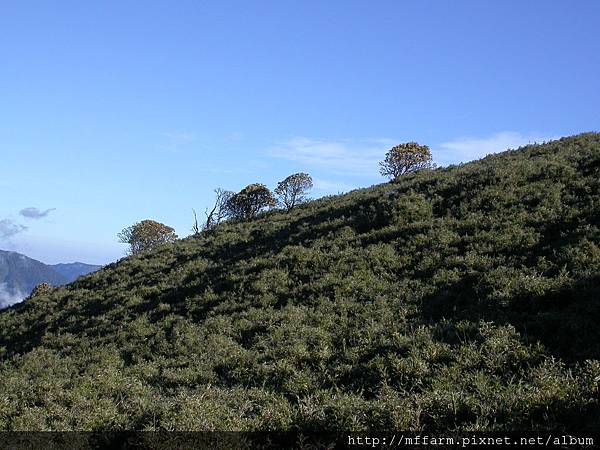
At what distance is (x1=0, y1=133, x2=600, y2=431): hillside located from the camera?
860 centimetres

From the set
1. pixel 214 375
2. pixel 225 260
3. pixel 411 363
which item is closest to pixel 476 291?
pixel 411 363

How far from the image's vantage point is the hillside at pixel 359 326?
28.2ft

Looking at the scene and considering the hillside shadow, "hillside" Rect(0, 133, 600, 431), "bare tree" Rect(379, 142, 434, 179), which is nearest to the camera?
"hillside" Rect(0, 133, 600, 431)

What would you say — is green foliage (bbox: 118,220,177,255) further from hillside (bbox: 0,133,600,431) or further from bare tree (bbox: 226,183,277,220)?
hillside (bbox: 0,133,600,431)

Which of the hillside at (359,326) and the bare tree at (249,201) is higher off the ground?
the bare tree at (249,201)

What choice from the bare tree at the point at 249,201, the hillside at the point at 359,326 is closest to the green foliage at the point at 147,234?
the bare tree at the point at 249,201

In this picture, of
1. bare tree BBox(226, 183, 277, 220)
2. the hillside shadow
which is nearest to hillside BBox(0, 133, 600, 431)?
the hillside shadow

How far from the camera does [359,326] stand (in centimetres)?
1420

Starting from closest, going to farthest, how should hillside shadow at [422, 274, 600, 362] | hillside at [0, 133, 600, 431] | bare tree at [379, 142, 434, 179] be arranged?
hillside at [0, 133, 600, 431]
hillside shadow at [422, 274, 600, 362]
bare tree at [379, 142, 434, 179]

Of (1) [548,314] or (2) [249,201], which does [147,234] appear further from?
(1) [548,314]

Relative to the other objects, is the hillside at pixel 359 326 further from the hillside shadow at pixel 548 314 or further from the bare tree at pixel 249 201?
the bare tree at pixel 249 201

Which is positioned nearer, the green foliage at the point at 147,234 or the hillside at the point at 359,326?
the hillside at the point at 359,326

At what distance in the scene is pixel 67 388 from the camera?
1262 cm

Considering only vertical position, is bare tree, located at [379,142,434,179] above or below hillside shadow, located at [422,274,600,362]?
above
